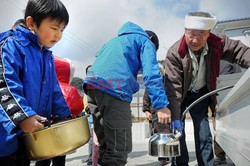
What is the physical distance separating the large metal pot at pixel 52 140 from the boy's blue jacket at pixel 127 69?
699mm

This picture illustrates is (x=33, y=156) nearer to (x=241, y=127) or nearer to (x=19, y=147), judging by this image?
(x=19, y=147)

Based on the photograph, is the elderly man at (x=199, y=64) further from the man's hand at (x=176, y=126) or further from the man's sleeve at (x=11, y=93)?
the man's sleeve at (x=11, y=93)

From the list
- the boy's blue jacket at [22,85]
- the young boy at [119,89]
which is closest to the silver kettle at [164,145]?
the young boy at [119,89]

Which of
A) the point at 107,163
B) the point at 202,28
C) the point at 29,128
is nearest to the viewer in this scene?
the point at 29,128

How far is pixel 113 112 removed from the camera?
2045mm

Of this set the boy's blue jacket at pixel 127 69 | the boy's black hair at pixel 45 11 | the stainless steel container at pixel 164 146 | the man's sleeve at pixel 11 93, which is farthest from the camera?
the boy's blue jacket at pixel 127 69

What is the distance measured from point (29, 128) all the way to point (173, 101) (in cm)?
143

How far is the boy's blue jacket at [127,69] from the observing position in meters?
1.98

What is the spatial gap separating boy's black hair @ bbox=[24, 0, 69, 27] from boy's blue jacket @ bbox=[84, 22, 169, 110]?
26.8 inches

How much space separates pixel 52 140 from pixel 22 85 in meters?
0.29

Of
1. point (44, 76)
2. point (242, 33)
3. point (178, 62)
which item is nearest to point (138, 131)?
point (242, 33)

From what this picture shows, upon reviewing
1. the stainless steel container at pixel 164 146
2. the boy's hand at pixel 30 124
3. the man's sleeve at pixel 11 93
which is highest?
the man's sleeve at pixel 11 93

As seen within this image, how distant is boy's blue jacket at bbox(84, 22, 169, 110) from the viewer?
6.50ft

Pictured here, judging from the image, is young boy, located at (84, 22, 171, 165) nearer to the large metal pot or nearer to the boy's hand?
the large metal pot
